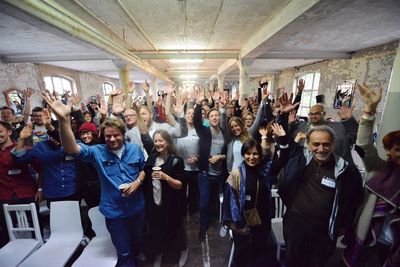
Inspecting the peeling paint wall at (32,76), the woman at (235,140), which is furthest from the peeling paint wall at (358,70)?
the peeling paint wall at (32,76)

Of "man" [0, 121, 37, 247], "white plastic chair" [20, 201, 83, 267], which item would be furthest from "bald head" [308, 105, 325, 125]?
"man" [0, 121, 37, 247]

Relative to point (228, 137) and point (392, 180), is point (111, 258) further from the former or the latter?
point (392, 180)

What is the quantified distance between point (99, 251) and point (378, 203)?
2.90 metres

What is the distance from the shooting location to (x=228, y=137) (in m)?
2.84

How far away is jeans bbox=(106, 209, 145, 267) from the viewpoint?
1915 mm

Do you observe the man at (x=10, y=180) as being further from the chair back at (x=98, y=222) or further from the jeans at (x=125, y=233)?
the jeans at (x=125, y=233)

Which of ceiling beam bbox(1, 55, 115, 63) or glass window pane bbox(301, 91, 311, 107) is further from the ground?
ceiling beam bbox(1, 55, 115, 63)

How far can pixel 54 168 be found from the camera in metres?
2.39

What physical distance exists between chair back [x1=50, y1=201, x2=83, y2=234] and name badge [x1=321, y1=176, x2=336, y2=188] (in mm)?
2894

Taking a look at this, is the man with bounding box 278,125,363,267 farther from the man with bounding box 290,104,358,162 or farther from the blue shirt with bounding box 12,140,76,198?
the blue shirt with bounding box 12,140,76,198

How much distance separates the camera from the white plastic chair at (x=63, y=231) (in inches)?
83.0

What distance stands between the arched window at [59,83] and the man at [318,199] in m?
9.89

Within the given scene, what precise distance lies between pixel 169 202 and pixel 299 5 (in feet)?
12.2

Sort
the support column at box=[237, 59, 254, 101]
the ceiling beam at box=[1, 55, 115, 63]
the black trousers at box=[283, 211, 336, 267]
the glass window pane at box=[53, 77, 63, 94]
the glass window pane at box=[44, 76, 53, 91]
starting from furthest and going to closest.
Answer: the glass window pane at box=[53, 77, 63, 94] → the glass window pane at box=[44, 76, 53, 91] → the support column at box=[237, 59, 254, 101] → the ceiling beam at box=[1, 55, 115, 63] → the black trousers at box=[283, 211, 336, 267]
